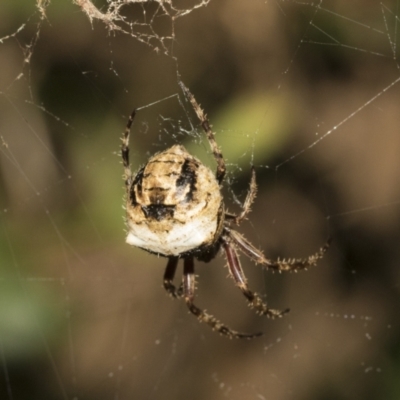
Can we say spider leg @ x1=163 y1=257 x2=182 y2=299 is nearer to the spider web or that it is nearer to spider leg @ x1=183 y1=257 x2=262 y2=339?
spider leg @ x1=183 y1=257 x2=262 y2=339

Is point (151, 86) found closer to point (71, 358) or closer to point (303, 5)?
point (303, 5)

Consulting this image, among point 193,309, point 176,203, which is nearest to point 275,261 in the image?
point 193,309

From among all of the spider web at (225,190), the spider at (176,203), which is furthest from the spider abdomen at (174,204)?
the spider web at (225,190)

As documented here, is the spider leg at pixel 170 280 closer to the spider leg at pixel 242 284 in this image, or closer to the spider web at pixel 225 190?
the spider leg at pixel 242 284

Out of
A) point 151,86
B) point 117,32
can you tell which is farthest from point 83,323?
point 117,32

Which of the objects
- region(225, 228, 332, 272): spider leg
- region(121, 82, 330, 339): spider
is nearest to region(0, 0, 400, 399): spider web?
region(225, 228, 332, 272): spider leg

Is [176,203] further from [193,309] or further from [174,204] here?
[193,309]
